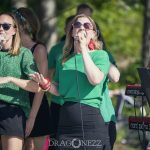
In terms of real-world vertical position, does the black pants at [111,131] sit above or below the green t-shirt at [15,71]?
below

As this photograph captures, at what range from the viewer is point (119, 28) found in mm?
23734

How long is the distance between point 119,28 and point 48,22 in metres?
9.21

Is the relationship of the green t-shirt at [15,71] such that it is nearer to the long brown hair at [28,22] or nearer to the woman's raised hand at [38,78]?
the woman's raised hand at [38,78]

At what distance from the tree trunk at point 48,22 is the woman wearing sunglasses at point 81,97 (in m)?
8.85

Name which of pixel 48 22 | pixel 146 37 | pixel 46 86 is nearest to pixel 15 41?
pixel 46 86

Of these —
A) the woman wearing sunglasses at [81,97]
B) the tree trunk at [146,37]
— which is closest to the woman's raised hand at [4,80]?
the woman wearing sunglasses at [81,97]

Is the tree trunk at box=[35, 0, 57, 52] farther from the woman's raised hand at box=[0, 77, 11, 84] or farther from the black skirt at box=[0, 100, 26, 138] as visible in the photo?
the woman's raised hand at box=[0, 77, 11, 84]

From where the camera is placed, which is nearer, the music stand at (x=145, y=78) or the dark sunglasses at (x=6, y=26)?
the music stand at (x=145, y=78)

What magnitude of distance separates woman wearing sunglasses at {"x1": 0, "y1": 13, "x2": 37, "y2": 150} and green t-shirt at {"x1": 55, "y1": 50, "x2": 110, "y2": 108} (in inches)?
15.8

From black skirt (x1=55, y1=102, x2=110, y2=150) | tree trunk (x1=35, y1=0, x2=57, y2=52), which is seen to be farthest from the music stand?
tree trunk (x1=35, y1=0, x2=57, y2=52)

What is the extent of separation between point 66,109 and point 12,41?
0.85 m

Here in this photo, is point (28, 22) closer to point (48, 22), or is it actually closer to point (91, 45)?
point (91, 45)

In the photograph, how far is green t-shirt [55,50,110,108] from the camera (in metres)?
5.40

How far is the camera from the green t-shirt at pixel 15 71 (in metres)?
5.75
